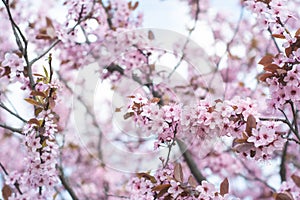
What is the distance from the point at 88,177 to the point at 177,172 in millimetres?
3590

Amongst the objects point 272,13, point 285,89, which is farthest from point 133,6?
point 285,89

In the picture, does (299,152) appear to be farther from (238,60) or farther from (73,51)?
(73,51)

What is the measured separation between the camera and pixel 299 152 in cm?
529

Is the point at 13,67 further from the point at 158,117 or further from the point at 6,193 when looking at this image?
the point at 158,117

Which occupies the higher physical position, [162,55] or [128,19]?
[128,19]

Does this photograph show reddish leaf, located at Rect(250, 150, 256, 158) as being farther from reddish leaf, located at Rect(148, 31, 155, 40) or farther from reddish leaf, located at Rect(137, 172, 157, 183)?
reddish leaf, located at Rect(148, 31, 155, 40)

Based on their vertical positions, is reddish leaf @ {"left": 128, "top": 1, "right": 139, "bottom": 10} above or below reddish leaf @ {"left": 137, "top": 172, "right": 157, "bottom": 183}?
above

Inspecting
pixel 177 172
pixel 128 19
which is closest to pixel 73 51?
pixel 128 19

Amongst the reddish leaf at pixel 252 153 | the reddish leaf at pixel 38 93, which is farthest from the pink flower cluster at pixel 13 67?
the reddish leaf at pixel 252 153

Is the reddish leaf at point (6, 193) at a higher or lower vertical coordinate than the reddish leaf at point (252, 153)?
higher

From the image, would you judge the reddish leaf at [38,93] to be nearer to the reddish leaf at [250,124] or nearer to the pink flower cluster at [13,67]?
the pink flower cluster at [13,67]

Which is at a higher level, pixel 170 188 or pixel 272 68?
pixel 272 68

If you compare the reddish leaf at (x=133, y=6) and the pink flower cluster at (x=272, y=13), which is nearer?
the pink flower cluster at (x=272, y=13)

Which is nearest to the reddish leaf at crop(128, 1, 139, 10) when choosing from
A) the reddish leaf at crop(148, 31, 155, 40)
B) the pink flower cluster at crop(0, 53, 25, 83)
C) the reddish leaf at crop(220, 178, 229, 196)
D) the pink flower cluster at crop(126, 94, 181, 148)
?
the reddish leaf at crop(148, 31, 155, 40)
